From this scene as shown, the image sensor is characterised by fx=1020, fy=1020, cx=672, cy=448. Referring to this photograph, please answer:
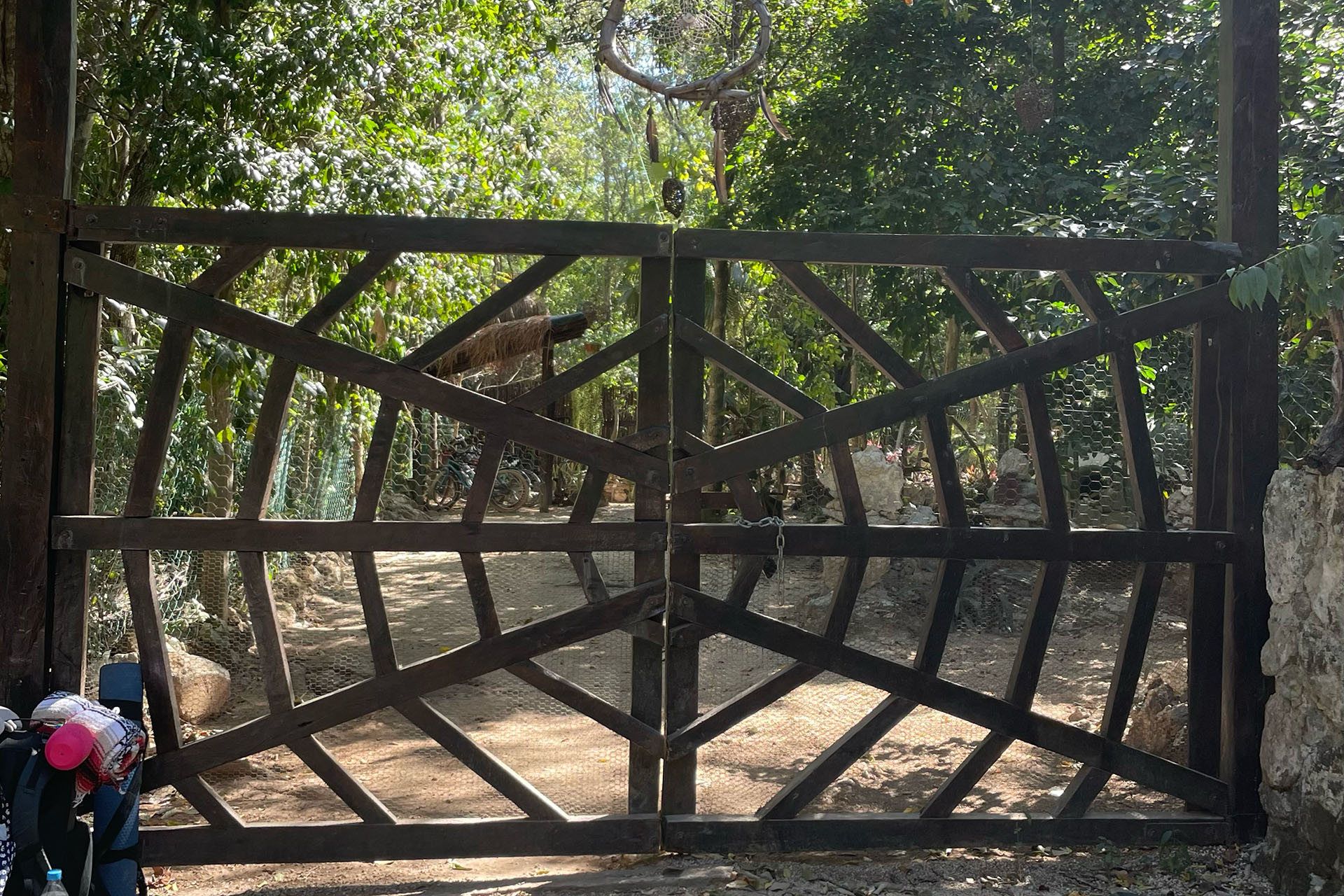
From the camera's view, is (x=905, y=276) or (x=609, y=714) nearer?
(x=609, y=714)

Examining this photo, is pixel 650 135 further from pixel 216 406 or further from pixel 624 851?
pixel 216 406

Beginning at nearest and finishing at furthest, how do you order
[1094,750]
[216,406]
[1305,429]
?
[1094,750], [1305,429], [216,406]

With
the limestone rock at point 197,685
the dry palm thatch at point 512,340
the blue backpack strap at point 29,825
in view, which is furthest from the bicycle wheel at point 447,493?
the blue backpack strap at point 29,825

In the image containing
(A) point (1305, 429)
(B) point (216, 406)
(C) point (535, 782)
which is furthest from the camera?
(B) point (216, 406)

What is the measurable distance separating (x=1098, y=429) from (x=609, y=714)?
206cm

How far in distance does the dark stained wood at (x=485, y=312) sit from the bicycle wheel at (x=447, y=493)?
8509 millimetres

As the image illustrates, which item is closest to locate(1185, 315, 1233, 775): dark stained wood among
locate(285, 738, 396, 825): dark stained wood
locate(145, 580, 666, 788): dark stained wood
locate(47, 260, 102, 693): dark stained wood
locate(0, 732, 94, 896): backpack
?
locate(145, 580, 666, 788): dark stained wood

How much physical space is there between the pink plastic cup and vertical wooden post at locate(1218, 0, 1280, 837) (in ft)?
12.1

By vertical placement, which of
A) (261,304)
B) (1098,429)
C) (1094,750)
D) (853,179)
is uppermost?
(853,179)

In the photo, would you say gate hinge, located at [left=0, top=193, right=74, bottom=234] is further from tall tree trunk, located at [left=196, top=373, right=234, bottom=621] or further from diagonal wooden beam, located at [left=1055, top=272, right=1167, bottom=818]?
diagonal wooden beam, located at [left=1055, top=272, right=1167, bottom=818]

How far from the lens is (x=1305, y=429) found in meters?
6.10

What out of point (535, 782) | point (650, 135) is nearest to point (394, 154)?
point (650, 135)

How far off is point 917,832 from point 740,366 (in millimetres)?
1707

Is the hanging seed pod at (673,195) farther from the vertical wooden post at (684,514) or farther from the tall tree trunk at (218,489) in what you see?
the tall tree trunk at (218,489)
